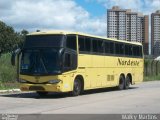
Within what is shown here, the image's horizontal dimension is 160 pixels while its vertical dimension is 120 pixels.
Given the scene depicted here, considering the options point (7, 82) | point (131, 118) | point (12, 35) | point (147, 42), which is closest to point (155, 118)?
point (131, 118)

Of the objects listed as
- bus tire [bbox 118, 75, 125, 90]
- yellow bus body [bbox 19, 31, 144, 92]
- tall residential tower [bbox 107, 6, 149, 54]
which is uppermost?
tall residential tower [bbox 107, 6, 149, 54]

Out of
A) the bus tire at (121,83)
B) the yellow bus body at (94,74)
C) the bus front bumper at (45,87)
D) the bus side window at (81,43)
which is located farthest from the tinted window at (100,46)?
the bus front bumper at (45,87)

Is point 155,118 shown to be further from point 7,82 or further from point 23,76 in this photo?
point 7,82

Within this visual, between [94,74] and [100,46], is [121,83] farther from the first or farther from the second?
[94,74]

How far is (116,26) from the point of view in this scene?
179 ft

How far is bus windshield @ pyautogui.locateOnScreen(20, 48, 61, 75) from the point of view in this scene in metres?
21.5

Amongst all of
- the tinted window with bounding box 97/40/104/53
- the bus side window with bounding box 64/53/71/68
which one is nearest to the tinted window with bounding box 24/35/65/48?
the bus side window with bounding box 64/53/71/68

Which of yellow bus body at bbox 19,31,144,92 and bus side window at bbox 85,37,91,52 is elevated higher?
bus side window at bbox 85,37,91,52

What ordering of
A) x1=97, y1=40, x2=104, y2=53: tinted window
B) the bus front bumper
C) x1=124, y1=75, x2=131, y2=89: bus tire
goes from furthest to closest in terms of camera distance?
x1=124, y1=75, x2=131, y2=89: bus tire, x1=97, y1=40, x2=104, y2=53: tinted window, the bus front bumper

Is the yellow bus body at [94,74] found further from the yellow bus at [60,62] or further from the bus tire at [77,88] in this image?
the bus tire at [77,88]

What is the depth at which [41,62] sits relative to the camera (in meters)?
21.7

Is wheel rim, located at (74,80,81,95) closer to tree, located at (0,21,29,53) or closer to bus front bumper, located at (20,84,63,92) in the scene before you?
bus front bumper, located at (20,84,63,92)

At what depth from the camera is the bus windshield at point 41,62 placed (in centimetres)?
2152

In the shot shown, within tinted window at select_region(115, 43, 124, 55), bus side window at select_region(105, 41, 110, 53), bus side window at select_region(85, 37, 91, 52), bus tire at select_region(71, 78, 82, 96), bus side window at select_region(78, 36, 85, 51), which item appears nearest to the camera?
bus tire at select_region(71, 78, 82, 96)
